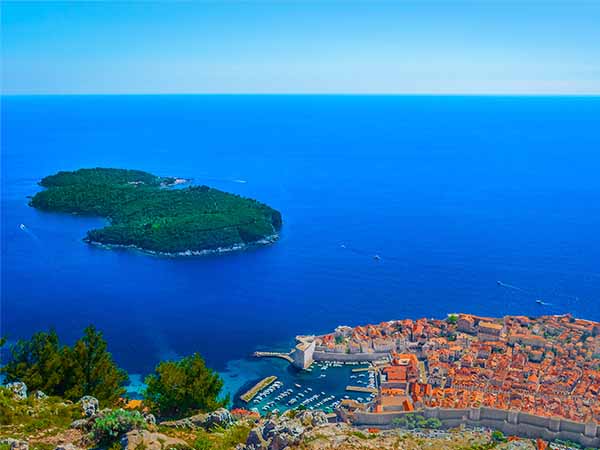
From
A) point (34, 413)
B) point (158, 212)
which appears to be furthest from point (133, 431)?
point (158, 212)

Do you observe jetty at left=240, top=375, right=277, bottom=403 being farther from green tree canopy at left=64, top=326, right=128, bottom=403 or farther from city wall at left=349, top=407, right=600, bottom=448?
green tree canopy at left=64, top=326, right=128, bottom=403

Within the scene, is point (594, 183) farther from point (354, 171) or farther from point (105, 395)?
point (105, 395)

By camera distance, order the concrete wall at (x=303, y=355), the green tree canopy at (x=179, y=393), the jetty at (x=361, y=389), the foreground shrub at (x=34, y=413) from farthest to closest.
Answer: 1. the concrete wall at (x=303, y=355)
2. the jetty at (x=361, y=389)
3. the green tree canopy at (x=179, y=393)
4. the foreground shrub at (x=34, y=413)

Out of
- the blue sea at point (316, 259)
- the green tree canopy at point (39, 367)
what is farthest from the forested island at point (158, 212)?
Answer: the green tree canopy at point (39, 367)

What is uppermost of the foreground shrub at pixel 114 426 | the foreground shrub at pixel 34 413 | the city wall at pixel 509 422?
the foreground shrub at pixel 114 426

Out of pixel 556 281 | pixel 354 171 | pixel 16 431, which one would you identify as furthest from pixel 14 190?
pixel 16 431

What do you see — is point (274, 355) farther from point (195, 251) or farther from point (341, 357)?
point (195, 251)

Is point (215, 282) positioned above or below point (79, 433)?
below

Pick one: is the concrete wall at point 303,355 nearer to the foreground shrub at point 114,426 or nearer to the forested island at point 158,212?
the foreground shrub at point 114,426
